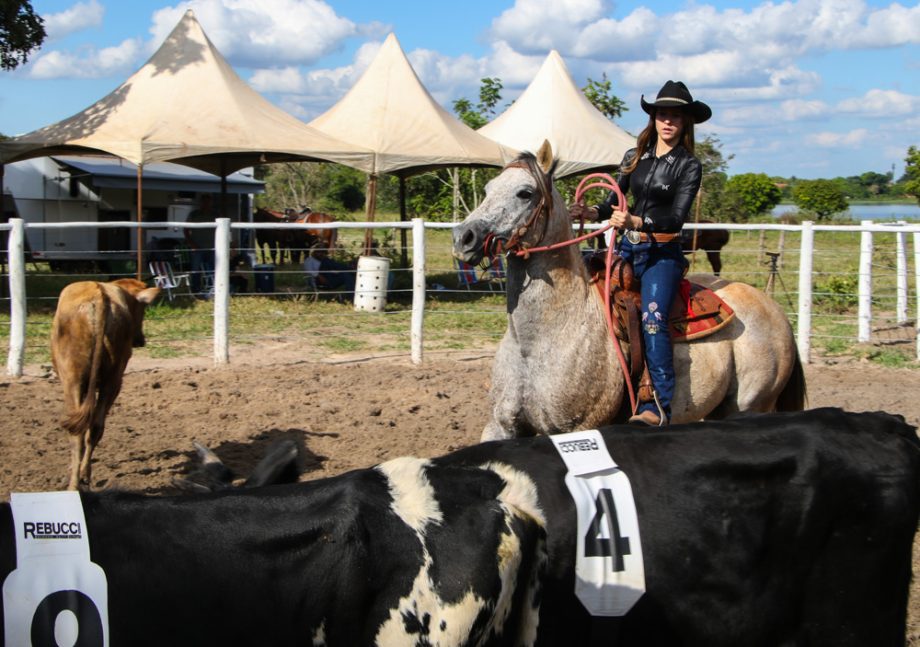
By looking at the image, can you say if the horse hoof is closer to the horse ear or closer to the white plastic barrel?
the horse ear

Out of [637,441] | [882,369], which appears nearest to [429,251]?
[882,369]

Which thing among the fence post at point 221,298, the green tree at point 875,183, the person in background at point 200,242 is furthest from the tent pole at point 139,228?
the green tree at point 875,183

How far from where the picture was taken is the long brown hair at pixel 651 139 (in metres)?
4.92

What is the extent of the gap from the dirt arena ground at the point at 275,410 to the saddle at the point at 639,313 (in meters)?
1.58

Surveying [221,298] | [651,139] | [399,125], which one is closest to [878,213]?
[399,125]

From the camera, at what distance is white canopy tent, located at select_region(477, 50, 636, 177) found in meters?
19.3

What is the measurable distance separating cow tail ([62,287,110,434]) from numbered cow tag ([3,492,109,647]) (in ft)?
12.8

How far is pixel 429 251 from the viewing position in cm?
2519

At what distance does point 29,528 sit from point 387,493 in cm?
78

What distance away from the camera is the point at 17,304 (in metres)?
8.88

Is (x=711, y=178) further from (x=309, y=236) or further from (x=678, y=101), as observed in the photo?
(x=678, y=101)

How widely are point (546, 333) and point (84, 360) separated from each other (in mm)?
2877

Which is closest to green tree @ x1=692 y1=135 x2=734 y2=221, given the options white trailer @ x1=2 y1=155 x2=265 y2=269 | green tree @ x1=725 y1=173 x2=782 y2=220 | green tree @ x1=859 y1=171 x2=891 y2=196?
green tree @ x1=725 y1=173 x2=782 y2=220

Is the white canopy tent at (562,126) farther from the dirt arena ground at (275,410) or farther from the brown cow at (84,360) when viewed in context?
the brown cow at (84,360)
